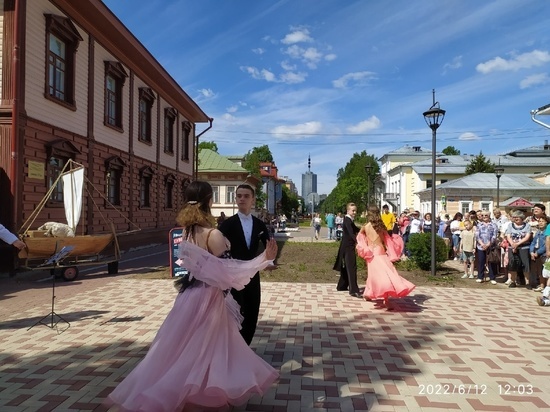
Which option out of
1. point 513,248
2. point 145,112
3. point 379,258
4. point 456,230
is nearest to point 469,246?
point 513,248

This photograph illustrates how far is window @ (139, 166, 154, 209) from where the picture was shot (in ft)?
65.8

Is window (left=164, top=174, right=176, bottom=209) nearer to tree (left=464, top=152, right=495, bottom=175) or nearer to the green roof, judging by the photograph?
the green roof

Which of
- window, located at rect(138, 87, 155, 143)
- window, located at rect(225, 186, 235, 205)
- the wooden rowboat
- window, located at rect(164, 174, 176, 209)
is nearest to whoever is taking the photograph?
the wooden rowboat

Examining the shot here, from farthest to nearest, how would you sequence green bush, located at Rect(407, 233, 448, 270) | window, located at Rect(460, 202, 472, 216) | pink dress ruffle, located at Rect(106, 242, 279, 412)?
1. window, located at Rect(460, 202, 472, 216)
2. green bush, located at Rect(407, 233, 448, 270)
3. pink dress ruffle, located at Rect(106, 242, 279, 412)

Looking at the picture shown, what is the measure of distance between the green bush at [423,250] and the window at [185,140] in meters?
18.3

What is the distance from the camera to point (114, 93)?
679 inches

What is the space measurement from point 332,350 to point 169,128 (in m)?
21.6

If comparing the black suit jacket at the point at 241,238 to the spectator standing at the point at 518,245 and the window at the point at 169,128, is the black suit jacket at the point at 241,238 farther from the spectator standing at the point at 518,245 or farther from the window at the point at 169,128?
the window at the point at 169,128

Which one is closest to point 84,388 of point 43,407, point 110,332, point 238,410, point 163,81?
point 43,407

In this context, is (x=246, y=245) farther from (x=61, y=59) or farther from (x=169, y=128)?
(x=169, y=128)

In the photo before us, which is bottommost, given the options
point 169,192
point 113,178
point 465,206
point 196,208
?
point 196,208

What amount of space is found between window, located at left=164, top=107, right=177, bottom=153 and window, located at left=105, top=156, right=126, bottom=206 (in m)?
6.26

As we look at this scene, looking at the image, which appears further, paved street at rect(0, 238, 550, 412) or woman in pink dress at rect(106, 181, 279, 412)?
paved street at rect(0, 238, 550, 412)

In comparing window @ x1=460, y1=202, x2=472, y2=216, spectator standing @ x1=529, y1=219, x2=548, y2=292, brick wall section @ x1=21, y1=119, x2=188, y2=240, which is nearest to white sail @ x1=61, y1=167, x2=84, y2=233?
→ brick wall section @ x1=21, y1=119, x2=188, y2=240
